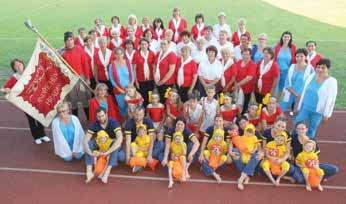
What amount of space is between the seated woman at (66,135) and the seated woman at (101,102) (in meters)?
0.33

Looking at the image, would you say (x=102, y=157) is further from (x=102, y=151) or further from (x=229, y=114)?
(x=229, y=114)

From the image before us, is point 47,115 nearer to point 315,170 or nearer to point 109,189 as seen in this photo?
point 109,189

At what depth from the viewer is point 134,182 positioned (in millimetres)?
5723

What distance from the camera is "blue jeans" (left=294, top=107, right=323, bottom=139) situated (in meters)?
6.04

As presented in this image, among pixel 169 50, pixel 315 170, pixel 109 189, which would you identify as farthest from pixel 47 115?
pixel 315 170

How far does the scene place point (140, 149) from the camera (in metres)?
5.96

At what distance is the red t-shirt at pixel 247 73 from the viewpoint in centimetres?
666

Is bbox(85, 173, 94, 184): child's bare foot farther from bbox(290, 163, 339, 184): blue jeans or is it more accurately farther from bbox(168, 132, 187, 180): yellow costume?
bbox(290, 163, 339, 184): blue jeans

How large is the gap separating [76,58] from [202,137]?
2667 mm

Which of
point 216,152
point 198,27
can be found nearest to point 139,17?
point 198,27

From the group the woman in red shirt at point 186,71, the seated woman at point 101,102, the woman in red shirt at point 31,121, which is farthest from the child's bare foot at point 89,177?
the woman in red shirt at point 186,71

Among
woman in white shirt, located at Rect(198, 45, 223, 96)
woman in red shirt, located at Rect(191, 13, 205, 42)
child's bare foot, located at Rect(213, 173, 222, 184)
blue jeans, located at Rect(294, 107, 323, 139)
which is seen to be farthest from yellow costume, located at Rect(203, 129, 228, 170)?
woman in red shirt, located at Rect(191, 13, 205, 42)

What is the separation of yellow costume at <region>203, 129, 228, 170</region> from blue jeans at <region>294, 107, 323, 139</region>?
4.63ft

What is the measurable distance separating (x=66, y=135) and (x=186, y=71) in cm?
235
